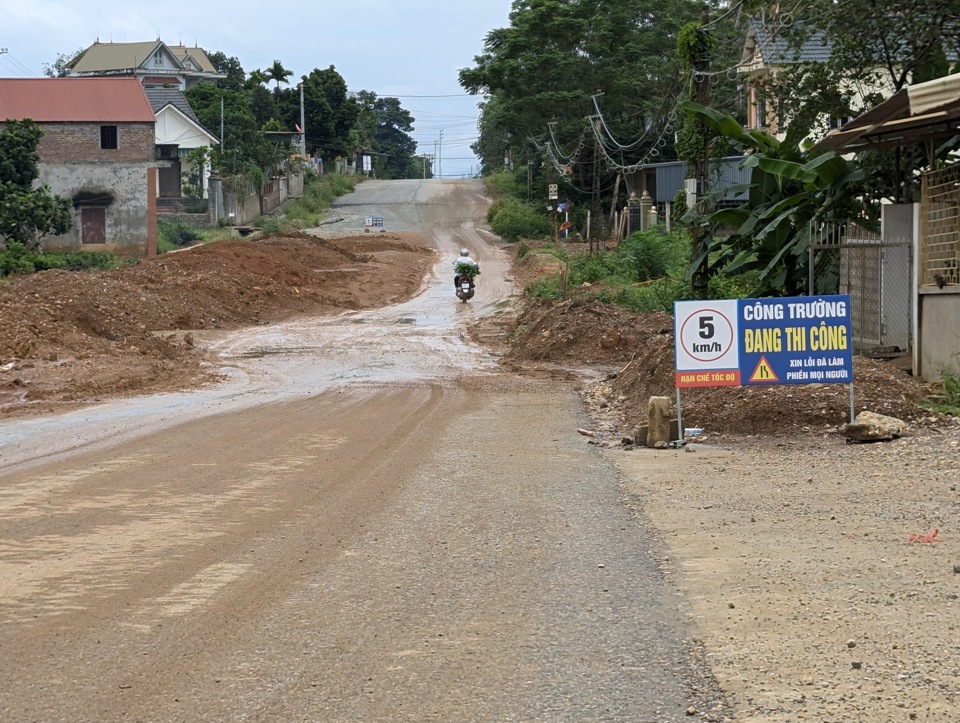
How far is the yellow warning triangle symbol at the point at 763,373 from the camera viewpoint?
44.5ft

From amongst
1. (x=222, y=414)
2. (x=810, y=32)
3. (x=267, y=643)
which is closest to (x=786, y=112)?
(x=810, y=32)

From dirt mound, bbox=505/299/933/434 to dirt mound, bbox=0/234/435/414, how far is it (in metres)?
7.65

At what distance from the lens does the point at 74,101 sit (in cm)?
5819

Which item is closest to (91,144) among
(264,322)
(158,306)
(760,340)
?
(264,322)

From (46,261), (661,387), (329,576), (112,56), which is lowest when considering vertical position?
(329,576)

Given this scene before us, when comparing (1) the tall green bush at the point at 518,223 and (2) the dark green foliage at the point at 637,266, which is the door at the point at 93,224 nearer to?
(1) the tall green bush at the point at 518,223

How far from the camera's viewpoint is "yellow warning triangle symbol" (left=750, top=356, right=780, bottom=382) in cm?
1358

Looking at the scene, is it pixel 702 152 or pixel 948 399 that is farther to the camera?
pixel 702 152

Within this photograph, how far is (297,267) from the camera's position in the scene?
4316 cm

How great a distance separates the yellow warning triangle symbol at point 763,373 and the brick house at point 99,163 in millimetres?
48745

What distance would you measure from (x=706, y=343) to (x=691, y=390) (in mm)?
2673

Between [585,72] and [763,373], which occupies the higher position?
[585,72]

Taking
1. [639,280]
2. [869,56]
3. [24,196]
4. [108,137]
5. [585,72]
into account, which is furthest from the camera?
[585,72]

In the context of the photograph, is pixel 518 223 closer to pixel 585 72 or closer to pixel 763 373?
pixel 585 72
